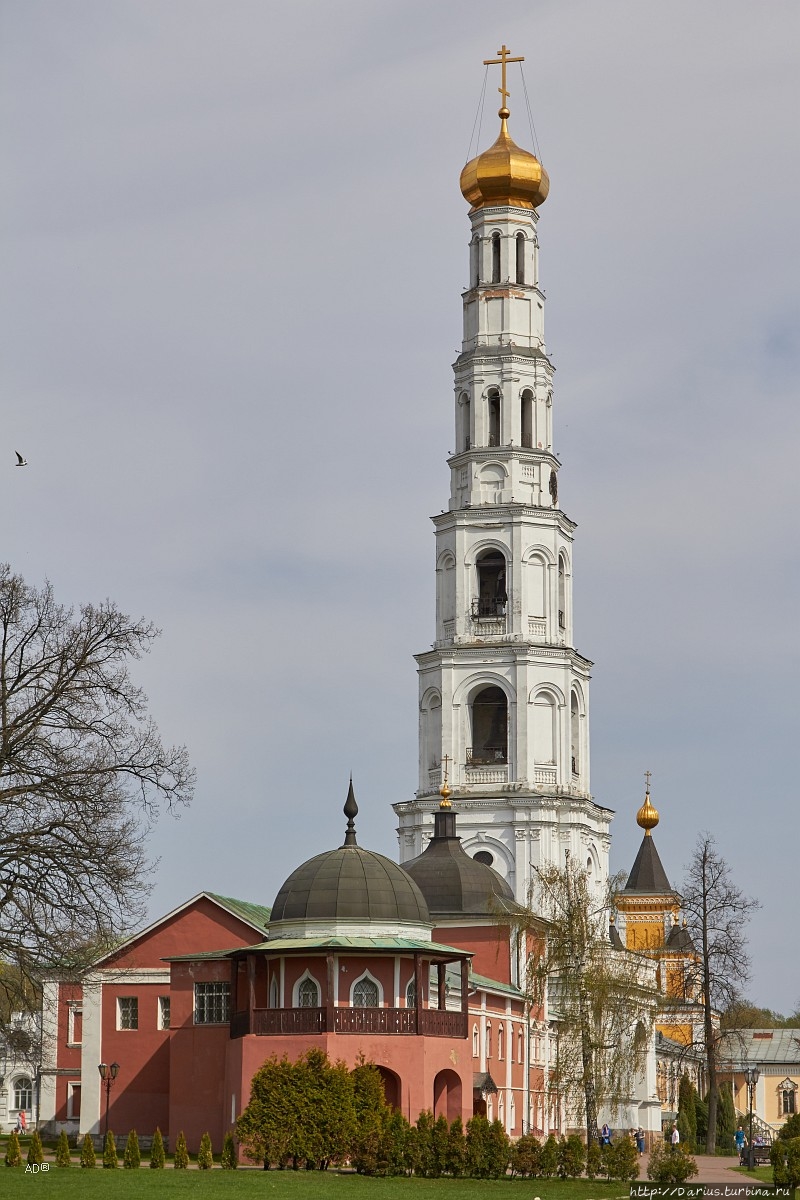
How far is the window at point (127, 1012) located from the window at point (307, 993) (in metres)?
9.25

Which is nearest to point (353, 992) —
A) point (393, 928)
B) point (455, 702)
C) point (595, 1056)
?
point (393, 928)

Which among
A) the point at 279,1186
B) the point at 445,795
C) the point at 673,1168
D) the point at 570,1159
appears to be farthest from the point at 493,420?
the point at 279,1186

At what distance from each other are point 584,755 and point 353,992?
3020 cm

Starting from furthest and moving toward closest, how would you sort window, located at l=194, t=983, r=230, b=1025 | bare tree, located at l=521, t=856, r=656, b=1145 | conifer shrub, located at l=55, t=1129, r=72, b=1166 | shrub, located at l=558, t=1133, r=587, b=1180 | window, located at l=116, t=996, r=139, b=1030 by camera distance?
1. window, located at l=116, t=996, r=139, b=1030
2. window, located at l=194, t=983, r=230, b=1025
3. bare tree, located at l=521, t=856, r=656, b=1145
4. conifer shrub, located at l=55, t=1129, r=72, b=1166
5. shrub, located at l=558, t=1133, r=587, b=1180

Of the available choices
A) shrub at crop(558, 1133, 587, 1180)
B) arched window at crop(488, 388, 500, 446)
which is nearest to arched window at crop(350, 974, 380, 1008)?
shrub at crop(558, 1133, 587, 1180)

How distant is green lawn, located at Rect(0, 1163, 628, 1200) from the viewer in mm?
31172

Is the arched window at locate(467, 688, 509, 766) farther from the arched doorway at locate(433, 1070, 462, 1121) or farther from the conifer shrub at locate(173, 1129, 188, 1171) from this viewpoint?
the conifer shrub at locate(173, 1129, 188, 1171)

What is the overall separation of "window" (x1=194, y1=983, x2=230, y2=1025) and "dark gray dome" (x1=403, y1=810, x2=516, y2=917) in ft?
37.3

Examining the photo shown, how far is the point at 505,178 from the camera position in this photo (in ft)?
250

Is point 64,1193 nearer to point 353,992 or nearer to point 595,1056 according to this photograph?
point 353,992

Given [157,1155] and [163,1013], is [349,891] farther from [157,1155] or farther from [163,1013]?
[163,1013]

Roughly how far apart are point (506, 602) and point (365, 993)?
30.0 meters

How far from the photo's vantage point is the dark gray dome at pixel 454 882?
61.3m

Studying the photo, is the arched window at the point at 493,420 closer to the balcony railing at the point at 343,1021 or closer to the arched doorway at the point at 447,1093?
the arched doorway at the point at 447,1093
